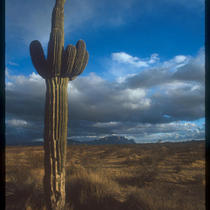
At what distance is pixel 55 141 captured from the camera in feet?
A: 17.8

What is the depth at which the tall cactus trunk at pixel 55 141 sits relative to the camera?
529 cm

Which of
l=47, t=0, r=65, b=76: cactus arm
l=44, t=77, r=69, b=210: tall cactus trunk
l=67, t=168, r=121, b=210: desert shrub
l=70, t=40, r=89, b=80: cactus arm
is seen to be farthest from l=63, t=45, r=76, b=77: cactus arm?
l=67, t=168, r=121, b=210: desert shrub

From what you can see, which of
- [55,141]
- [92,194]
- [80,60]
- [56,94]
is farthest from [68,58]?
[92,194]

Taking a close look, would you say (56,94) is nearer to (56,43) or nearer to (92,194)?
(56,43)

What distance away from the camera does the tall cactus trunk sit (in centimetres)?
529

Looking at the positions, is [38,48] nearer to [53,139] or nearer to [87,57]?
[87,57]

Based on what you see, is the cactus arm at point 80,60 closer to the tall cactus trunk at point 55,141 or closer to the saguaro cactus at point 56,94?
the saguaro cactus at point 56,94

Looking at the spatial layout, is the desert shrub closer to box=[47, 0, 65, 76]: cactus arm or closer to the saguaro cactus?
the saguaro cactus

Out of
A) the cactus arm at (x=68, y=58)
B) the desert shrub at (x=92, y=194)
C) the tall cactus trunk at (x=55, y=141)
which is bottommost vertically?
the desert shrub at (x=92, y=194)

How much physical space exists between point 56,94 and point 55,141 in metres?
1.39

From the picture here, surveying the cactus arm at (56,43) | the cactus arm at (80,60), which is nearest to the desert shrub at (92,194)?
the cactus arm at (80,60)

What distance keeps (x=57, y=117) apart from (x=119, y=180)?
5.57 meters

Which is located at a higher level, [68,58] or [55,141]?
[68,58]

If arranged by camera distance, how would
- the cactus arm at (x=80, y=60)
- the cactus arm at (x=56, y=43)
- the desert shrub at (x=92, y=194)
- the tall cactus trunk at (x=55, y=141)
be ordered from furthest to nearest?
the cactus arm at (x=80, y=60) < the cactus arm at (x=56, y=43) < the desert shrub at (x=92, y=194) < the tall cactus trunk at (x=55, y=141)
